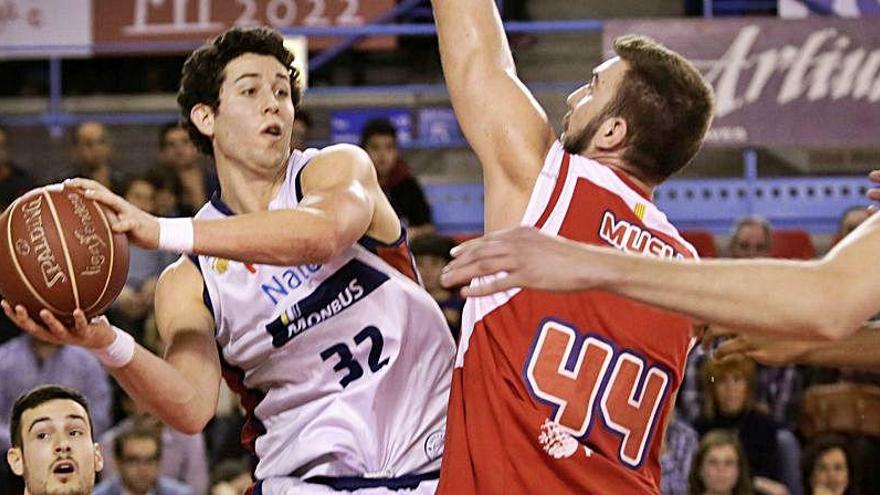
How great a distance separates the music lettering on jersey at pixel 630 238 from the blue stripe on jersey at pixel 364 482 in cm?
112

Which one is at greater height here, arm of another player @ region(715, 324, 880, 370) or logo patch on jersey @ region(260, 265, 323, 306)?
arm of another player @ region(715, 324, 880, 370)

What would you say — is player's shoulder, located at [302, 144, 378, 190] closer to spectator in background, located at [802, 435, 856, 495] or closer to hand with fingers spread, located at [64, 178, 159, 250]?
hand with fingers spread, located at [64, 178, 159, 250]

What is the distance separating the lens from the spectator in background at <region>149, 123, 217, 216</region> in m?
9.59

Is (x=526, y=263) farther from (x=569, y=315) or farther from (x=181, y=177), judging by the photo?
(x=181, y=177)

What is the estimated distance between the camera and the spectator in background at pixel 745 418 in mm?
8055

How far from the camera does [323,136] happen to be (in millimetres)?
12891

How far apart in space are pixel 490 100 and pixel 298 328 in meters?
1.05

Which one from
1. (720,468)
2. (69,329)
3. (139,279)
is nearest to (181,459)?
(139,279)

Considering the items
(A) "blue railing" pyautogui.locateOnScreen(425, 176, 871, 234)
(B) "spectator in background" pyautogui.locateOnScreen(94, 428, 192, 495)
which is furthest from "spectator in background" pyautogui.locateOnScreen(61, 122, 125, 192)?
(B) "spectator in background" pyautogui.locateOnScreen(94, 428, 192, 495)

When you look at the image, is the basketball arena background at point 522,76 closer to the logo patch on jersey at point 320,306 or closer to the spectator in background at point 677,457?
the spectator in background at point 677,457

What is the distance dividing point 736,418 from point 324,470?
4.09 metres

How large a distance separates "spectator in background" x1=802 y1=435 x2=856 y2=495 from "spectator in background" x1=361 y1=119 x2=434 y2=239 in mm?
2762

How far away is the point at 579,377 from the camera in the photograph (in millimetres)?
3785

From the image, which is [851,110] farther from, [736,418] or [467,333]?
[467,333]
